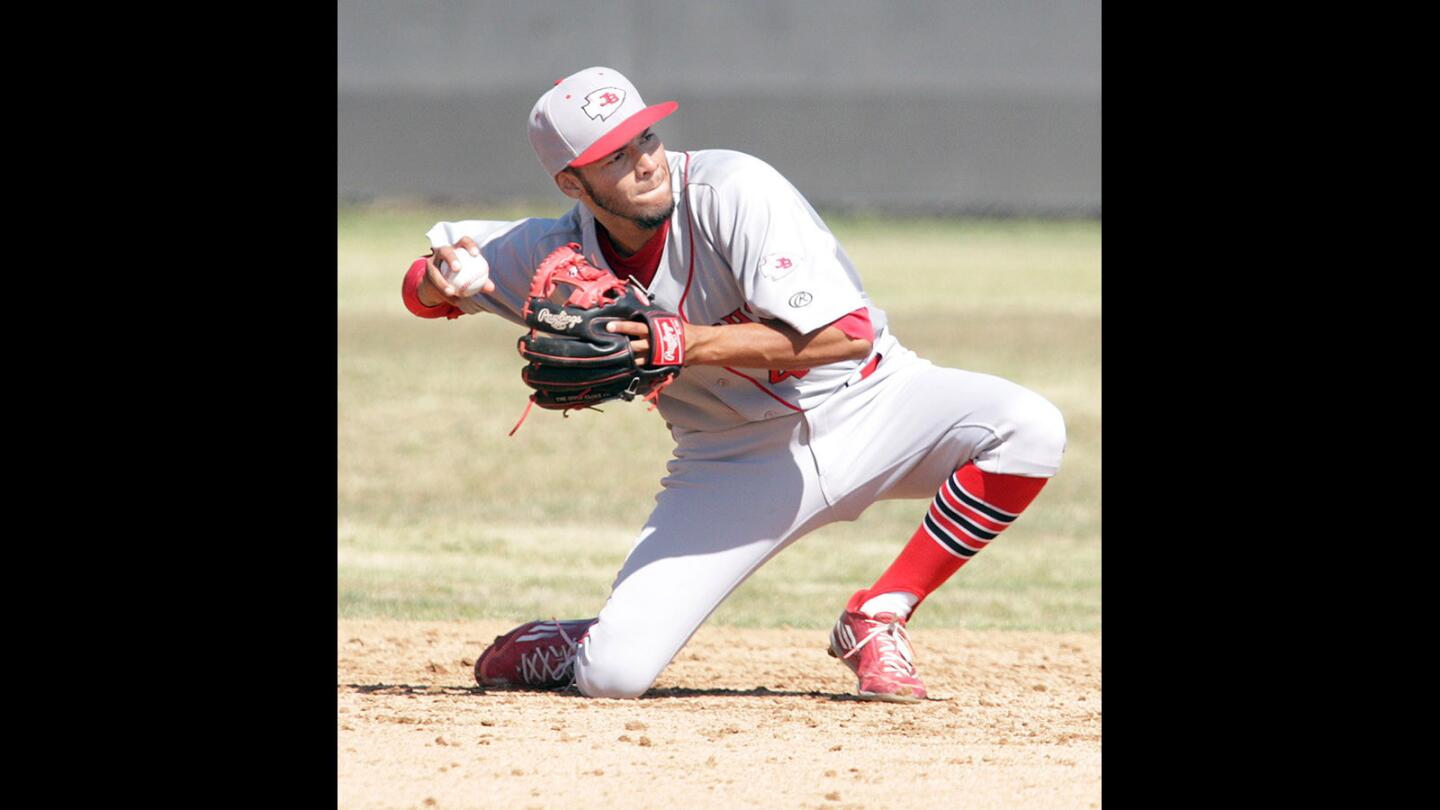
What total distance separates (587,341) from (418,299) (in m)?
0.85

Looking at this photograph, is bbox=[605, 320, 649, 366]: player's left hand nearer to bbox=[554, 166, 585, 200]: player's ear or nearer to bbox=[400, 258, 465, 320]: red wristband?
bbox=[554, 166, 585, 200]: player's ear

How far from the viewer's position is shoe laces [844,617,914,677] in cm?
491

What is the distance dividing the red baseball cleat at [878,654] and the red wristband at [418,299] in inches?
62.1

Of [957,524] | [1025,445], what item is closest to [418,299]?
[957,524]

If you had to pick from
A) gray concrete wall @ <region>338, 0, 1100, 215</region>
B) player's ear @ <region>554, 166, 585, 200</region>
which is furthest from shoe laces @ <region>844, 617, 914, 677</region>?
gray concrete wall @ <region>338, 0, 1100, 215</region>

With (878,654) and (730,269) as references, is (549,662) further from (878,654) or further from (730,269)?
(730,269)

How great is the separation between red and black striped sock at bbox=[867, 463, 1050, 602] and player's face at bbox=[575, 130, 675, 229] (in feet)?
4.21

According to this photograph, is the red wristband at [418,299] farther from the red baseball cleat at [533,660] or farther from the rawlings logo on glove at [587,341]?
the red baseball cleat at [533,660]

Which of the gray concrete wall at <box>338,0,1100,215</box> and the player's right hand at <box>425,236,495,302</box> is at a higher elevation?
the gray concrete wall at <box>338,0,1100,215</box>

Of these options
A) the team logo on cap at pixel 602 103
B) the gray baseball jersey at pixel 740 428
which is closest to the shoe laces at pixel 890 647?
the gray baseball jersey at pixel 740 428

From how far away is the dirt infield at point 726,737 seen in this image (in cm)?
368

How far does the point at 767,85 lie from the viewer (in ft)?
93.8

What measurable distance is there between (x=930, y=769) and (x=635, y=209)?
1.85 meters

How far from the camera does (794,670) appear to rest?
571 centimetres
